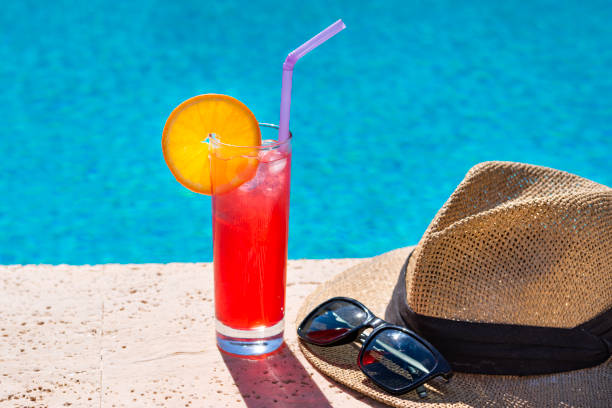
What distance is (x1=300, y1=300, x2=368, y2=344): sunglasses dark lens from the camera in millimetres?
1940

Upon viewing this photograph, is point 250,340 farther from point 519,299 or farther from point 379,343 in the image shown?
point 519,299

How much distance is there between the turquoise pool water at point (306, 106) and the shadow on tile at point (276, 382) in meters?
1.96

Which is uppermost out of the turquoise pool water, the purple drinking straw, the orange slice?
the purple drinking straw

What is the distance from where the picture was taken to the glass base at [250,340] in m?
1.95

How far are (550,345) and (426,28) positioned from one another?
16.2 feet

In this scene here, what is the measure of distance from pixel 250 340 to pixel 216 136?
0.55 metres

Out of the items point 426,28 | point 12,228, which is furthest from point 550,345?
point 426,28

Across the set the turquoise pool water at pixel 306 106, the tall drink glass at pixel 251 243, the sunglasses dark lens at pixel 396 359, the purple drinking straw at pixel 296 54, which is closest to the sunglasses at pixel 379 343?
the sunglasses dark lens at pixel 396 359

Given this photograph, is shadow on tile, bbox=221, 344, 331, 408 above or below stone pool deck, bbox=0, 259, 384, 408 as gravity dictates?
below

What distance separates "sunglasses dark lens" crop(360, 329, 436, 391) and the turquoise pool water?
6.79ft

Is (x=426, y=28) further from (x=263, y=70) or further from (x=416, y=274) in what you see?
(x=416, y=274)

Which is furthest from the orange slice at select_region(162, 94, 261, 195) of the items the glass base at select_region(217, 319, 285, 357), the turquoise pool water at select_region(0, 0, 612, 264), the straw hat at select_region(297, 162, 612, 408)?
the turquoise pool water at select_region(0, 0, 612, 264)

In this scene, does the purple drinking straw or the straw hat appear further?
the straw hat

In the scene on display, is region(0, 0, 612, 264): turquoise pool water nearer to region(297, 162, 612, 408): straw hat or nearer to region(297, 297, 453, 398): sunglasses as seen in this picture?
region(297, 297, 453, 398): sunglasses
